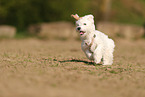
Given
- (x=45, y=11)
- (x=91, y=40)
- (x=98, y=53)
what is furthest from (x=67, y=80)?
(x=45, y=11)

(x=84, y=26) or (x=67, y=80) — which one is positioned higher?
(x=84, y=26)

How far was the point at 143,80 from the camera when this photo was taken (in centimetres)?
499

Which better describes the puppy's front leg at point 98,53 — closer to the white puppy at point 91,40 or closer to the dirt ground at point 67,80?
the white puppy at point 91,40

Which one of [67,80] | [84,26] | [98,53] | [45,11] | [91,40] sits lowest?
[67,80]

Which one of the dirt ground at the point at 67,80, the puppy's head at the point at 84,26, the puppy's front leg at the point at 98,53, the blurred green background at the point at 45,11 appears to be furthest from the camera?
the blurred green background at the point at 45,11

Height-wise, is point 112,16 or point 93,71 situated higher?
point 112,16

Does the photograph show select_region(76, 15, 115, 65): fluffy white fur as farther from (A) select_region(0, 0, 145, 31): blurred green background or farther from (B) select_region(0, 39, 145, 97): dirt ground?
(A) select_region(0, 0, 145, 31): blurred green background

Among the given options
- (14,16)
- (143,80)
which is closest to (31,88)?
(143,80)

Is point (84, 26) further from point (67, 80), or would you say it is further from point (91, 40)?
point (67, 80)

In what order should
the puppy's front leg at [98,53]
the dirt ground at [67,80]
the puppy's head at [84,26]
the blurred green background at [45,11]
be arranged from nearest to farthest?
the dirt ground at [67,80] → the puppy's head at [84,26] → the puppy's front leg at [98,53] → the blurred green background at [45,11]

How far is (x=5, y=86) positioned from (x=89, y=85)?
4.44ft

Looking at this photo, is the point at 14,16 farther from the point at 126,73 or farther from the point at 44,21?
the point at 126,73

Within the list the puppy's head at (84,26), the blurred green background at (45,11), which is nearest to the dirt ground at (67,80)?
the puppy's head at (84,26)

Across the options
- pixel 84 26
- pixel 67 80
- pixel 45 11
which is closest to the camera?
pixel 67 80
